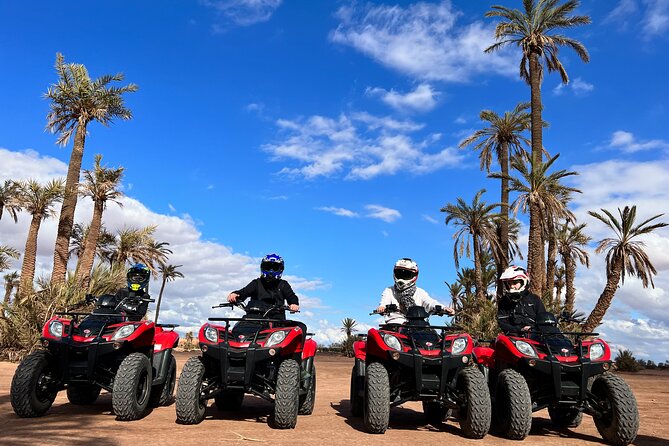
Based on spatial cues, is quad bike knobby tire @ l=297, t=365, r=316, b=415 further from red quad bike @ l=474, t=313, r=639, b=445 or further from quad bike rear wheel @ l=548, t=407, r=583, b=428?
quad bike rear wheel @ l=548, t=407, r=583, b=428

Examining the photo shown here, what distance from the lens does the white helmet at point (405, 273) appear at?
25.3ft

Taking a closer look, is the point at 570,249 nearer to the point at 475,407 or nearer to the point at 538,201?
the point at 538,201

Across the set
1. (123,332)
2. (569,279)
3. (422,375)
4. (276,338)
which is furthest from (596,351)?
(569,279)

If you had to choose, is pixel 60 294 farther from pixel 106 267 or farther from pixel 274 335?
pixel 274 335

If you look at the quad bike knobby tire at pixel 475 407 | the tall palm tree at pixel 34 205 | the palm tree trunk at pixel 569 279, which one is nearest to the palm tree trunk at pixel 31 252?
the tall palm tree at pixel 34 205

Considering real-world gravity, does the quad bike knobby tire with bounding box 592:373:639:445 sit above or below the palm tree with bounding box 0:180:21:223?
below

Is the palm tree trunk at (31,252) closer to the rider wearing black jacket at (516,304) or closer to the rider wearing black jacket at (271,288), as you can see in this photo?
the rider wearing black jacket at (271,288)

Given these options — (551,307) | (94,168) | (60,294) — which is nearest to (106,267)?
(60,294)

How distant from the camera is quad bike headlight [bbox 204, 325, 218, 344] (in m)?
6.58

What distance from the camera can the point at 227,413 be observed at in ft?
25.1

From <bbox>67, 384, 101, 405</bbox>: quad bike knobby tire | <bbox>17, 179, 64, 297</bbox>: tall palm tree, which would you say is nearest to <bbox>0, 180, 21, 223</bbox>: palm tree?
<bbox>17, 179, 64, 297</bbox>: tall palm tree

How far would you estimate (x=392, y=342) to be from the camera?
261 inches

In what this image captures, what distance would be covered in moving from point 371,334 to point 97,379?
349 centimetres

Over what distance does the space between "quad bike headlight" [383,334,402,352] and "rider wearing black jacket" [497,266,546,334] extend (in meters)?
1.79
